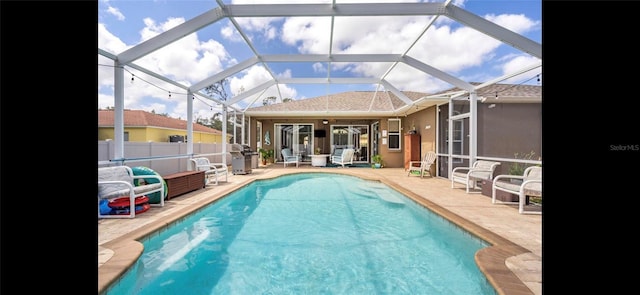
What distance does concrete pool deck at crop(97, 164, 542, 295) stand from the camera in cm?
233

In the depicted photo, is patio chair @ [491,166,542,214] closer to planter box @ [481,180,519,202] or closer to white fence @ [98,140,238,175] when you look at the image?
planter box @ [481,180,519,202]

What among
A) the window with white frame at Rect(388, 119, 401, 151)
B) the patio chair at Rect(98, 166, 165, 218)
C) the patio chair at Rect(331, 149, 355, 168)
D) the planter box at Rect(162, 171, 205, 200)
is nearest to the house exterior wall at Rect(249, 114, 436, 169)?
the window with white frame at Rect(388, 119, 401, 151)

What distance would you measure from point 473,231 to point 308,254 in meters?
2.11

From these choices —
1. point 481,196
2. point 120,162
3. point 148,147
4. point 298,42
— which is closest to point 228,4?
point 298,42

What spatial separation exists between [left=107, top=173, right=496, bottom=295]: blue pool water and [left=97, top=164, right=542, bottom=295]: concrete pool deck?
0.12 meters

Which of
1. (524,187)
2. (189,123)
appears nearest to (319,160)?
(189,123)

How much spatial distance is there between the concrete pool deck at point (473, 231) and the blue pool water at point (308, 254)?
0.39 feet

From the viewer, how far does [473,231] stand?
11.4 ft

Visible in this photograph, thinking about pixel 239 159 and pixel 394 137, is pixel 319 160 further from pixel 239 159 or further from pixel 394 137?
pixel 239 159

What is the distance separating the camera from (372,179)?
8.48 metres

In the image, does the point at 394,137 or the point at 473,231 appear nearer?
the point at 473,231

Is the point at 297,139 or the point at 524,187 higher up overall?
the point at 297,139
